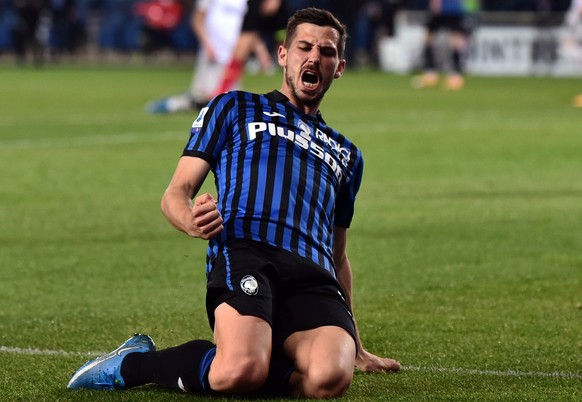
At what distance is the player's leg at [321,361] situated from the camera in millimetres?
5281

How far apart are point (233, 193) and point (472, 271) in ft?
10.7

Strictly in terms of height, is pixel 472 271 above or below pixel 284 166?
below

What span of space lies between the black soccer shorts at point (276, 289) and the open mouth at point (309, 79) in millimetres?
699

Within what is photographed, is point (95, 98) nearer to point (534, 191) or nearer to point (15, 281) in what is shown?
point (534, 191)

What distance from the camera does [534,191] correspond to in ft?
41.5

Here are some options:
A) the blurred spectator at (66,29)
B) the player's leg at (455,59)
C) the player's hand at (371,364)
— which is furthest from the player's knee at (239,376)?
the blurred spectator at (66,29)

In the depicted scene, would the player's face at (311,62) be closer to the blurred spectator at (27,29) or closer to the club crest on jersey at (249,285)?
the club crest on jersey at (249,285)

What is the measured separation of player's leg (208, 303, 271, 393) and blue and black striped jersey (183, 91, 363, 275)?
401 millimetres

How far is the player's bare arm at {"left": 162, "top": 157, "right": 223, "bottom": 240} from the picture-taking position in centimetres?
506

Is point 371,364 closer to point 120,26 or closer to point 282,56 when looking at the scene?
point 282,56

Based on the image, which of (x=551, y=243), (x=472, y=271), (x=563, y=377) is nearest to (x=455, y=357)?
(x=563, y=377)

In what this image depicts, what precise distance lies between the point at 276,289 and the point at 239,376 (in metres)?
0.50

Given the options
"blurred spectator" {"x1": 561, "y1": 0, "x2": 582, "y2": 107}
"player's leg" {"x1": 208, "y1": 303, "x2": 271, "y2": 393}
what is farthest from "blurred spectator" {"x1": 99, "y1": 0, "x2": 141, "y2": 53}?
"player's leg" {"x1": 208, "y1": 303, "x2": 271, "y2": 393}

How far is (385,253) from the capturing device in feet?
30.8
